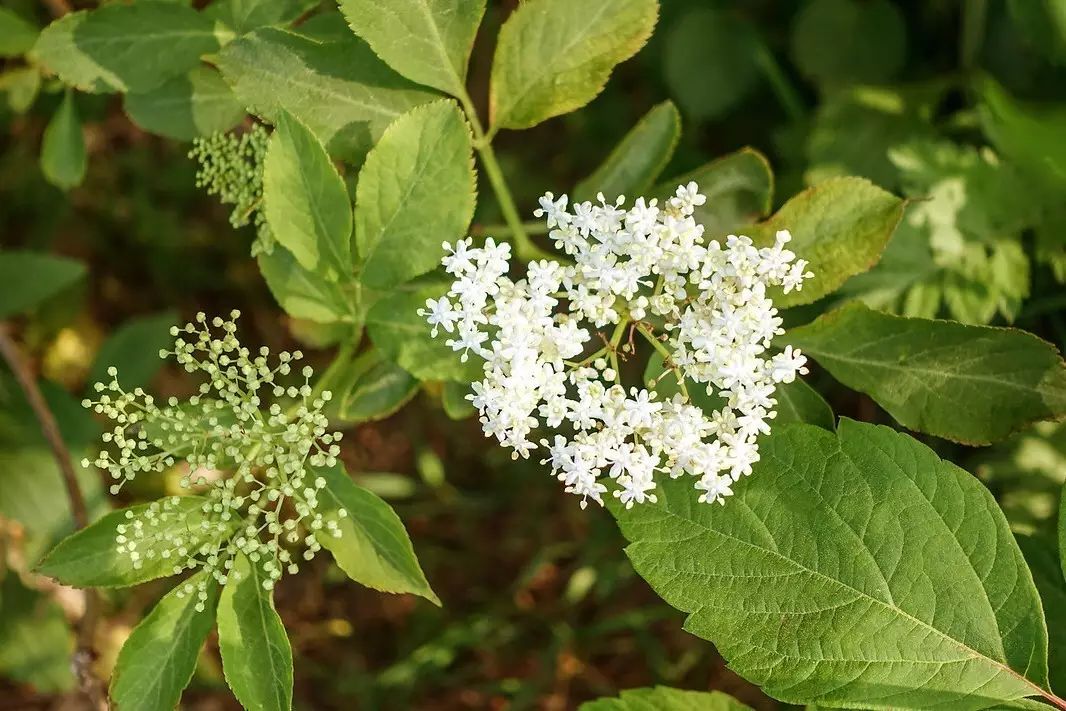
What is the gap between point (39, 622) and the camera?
3.15 meters

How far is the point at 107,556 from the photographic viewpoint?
1.80m

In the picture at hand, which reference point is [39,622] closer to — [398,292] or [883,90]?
[398,292]

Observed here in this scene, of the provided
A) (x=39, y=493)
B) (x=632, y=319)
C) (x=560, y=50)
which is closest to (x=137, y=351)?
(x=39, y=493)

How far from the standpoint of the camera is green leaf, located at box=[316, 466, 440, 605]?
1722 millimetres

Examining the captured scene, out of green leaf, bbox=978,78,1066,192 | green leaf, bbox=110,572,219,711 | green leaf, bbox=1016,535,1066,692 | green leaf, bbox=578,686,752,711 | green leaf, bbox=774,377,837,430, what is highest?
green leaf, bbox=978,78,1066,192

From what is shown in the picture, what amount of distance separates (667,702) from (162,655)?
1.08 m

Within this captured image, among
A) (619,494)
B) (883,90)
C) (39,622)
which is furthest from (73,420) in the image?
(883,90)

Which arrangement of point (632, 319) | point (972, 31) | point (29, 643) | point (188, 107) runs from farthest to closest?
point (29, 643) < point (972, 31) < point (188, 107) < point (632, 319)

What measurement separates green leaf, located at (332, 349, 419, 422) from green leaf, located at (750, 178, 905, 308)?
840 millimetres

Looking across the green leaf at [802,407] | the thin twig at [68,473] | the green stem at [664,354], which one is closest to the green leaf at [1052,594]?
the green leaf at [802,407]

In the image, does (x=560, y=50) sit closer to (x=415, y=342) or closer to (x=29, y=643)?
(x=415, y=342)

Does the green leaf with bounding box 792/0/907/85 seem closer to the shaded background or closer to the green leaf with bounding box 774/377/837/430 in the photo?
the shaded background

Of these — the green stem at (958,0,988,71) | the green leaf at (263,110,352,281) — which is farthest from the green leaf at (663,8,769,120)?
the green leaf at (263,110,352,281)

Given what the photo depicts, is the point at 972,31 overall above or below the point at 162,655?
above
